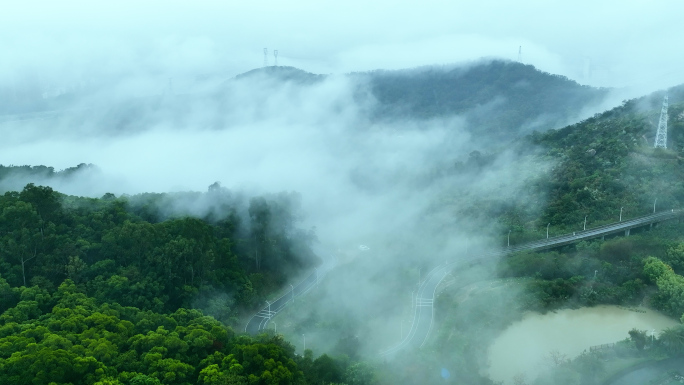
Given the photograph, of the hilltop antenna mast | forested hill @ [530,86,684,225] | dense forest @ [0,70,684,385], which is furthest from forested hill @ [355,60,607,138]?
dense forest @ [0,70,684,385]

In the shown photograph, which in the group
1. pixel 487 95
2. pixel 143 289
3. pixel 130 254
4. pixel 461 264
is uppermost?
pixel 487 95

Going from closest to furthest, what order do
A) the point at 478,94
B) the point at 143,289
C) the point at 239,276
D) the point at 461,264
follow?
the point at 143,289 → the point at 239,276 → the point at 461,264 → the point at 478,94

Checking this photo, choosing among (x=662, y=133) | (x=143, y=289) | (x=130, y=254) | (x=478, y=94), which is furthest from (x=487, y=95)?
(x=143, y=289)

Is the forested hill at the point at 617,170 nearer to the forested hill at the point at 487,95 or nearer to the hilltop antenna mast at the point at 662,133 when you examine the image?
the hilltop antenna mast at the point at 662,133

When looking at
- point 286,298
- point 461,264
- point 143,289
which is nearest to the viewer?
point 143,289

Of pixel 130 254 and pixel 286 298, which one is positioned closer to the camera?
pixel 130 254

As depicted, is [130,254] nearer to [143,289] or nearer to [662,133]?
[143,289]
